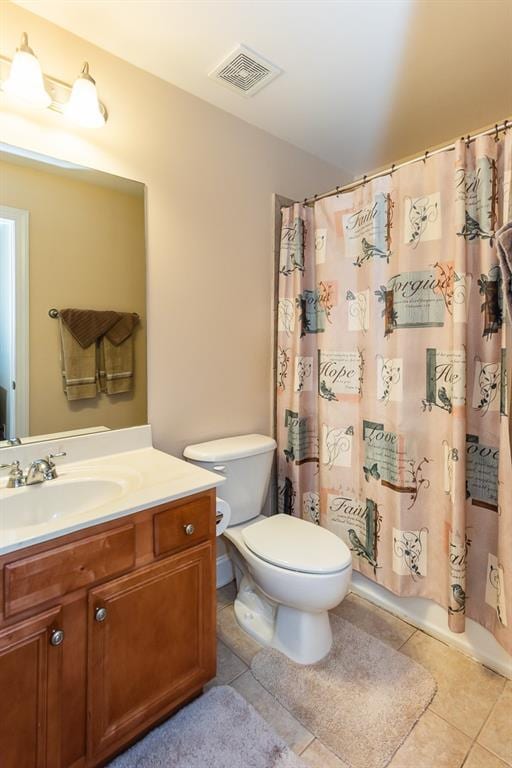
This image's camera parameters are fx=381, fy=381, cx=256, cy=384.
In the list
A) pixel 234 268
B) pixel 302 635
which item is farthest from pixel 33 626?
pixel 234 268

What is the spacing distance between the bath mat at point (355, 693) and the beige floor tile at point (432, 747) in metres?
0.02

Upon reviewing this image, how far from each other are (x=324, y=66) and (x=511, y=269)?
1.21 m

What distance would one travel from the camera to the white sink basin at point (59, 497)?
114 centimetres

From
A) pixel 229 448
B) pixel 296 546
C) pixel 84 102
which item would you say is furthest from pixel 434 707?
pixel 84 102

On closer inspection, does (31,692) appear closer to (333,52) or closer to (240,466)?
(240,466)

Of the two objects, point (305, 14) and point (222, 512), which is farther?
point (222, 512)

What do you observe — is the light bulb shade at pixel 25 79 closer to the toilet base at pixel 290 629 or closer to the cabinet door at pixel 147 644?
the cabinet door at pixel 147 644

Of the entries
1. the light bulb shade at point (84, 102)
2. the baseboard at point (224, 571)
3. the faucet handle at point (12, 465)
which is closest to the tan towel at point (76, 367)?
the faucet handle at point (12, 465)

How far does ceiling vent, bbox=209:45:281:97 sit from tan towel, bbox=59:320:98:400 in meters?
1.23

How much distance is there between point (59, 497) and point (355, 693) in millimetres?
1243

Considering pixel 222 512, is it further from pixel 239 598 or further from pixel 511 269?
pixel 511 269

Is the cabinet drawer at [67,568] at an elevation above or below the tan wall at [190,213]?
below

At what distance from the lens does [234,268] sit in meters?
1.95

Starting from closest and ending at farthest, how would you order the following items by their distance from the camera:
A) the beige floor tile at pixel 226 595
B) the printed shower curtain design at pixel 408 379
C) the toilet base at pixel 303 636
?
the printed shower curtain design at pixel 408 379
the toilet base at pixel 303 636
the beige floor tile at pixel 226 595
